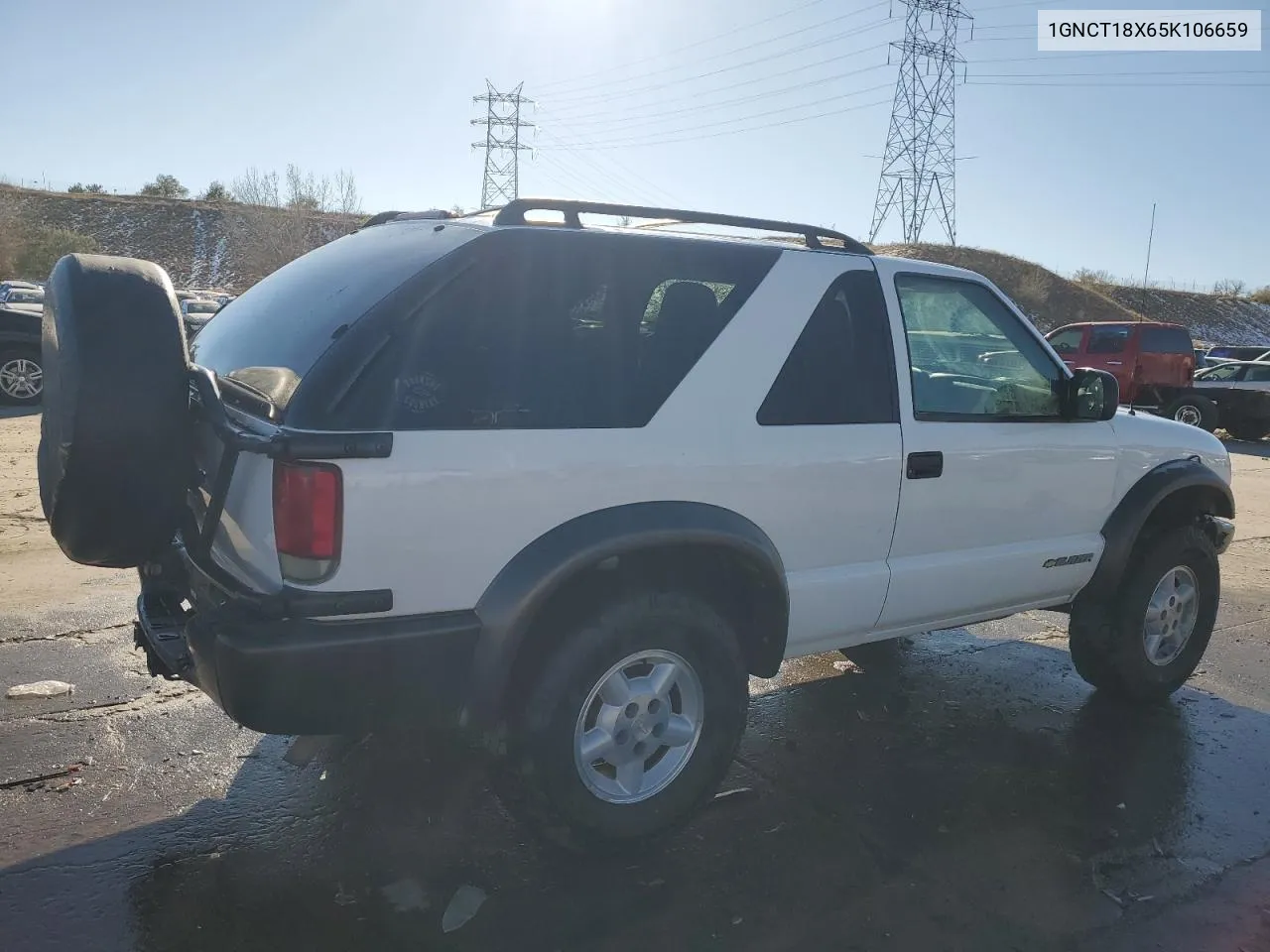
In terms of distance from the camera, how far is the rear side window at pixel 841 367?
3248 millimetres

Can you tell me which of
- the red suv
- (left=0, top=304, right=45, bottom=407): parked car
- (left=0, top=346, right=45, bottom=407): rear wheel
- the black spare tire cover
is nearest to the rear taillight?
the black spare tire cover

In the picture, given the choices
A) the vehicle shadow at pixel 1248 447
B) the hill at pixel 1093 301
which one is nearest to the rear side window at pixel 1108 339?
the vehicle shadow at pixel 1248 447

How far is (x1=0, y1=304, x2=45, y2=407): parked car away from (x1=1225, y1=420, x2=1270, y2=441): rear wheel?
1843cm

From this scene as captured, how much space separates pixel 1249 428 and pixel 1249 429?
0.02 metres

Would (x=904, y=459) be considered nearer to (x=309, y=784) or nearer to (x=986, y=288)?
(x=986, y=288)

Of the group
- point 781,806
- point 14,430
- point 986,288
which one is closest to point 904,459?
point 986,288

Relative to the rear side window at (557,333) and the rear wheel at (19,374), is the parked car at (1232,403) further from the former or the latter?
the rear wheel at (19,374)

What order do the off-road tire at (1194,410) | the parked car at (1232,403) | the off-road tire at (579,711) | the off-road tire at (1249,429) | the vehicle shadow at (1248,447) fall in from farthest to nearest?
1. the off-road tire at (1249,429)
2. the parked car at (1232,403)
3. the off-road tire at (1194,410)
4. the vehicle shadow at (1248,447)
5. the off-road tire at (579,711)

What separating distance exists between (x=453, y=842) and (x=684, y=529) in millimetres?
1249

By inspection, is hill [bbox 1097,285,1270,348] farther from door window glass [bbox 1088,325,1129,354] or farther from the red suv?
door window glass [bbox 1088,325,1129,354]

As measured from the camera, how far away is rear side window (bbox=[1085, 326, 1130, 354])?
16844 millimetres

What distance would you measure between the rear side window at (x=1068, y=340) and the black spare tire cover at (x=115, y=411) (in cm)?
1702

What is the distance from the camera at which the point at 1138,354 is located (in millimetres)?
16609

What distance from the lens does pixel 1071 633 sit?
181 inches
